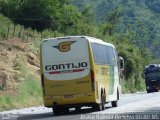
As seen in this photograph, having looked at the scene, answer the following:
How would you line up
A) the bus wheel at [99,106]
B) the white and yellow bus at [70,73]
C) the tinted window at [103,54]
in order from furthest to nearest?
the tinted window at [103,54] < the bus wheel at [99,106] < the white and yellow bus at [70,73]

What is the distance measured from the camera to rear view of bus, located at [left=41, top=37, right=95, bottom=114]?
25.7 m

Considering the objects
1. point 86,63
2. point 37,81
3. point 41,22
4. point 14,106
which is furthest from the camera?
point 41,22

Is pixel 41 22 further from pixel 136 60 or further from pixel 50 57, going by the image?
pixel 50 57

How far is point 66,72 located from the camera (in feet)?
85.1

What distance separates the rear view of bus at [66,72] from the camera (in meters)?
25.7

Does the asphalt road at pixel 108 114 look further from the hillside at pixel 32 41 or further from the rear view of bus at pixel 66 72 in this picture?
the hillside at pixel 32 41

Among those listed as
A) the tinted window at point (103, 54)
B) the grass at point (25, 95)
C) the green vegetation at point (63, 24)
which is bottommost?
the grass at point (25, 95)

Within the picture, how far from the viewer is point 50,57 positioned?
26.1 m

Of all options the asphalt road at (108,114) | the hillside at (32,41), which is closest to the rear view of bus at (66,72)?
the asphalt road at (108,114)

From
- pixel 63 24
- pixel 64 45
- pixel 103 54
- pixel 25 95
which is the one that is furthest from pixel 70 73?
pixel 63 24

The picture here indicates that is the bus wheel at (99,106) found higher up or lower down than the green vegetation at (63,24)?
lower down

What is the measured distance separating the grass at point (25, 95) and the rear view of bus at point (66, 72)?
8.33m

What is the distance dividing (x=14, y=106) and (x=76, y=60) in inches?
412

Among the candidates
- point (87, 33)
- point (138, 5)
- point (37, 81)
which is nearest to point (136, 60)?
point (87, 33)
